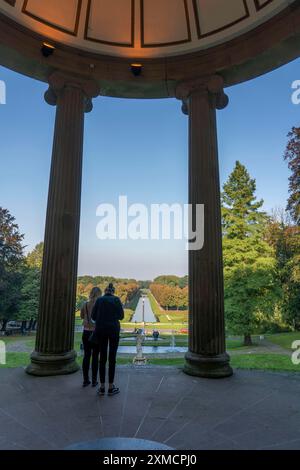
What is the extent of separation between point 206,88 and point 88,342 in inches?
307

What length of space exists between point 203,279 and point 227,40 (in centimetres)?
706

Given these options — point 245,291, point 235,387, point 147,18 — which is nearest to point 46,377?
point 235,387

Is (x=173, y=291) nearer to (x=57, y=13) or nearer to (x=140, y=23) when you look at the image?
(x=140, y=23)

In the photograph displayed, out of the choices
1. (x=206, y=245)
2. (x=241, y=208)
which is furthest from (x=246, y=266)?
(x=206, y=245)

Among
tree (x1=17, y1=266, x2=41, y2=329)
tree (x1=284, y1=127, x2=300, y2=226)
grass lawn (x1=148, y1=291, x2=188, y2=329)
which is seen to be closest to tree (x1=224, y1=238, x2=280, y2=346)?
tree (x1=284, y1=127, x2=300, y2=226)

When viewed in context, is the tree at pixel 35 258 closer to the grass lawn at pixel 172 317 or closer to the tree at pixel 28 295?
the tree at pixel 28 295

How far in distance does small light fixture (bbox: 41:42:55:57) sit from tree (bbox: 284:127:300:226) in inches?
783

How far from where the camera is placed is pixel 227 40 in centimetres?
868

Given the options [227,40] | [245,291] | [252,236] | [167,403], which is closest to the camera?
[167,403]

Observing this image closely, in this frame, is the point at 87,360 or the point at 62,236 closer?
the point at 87,360

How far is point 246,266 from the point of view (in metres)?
24.1

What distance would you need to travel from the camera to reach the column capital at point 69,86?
863cm

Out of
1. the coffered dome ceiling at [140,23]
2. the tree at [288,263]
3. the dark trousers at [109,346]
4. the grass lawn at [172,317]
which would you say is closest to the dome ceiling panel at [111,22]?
the coffered dome ceiling at [140,23]
